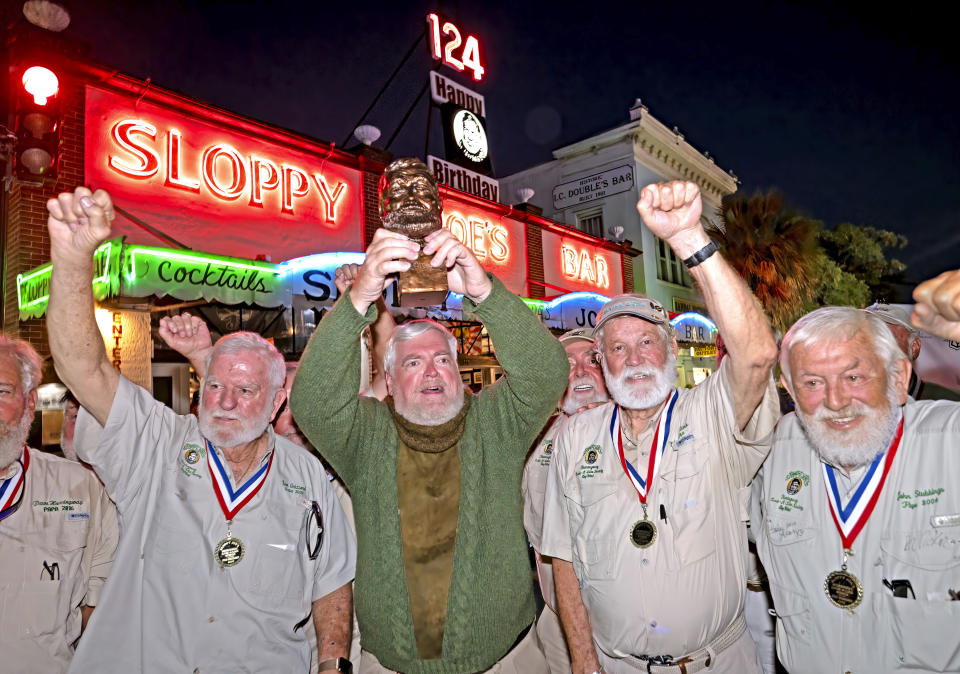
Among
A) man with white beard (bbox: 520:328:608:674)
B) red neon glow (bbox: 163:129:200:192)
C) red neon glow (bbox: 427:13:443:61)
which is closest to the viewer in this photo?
man with white beard (bbox: 520:328:608:674)

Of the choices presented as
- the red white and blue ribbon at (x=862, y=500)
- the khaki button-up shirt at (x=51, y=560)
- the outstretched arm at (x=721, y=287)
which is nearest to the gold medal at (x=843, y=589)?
the red white and blue ribbon at (x=862, y=500)

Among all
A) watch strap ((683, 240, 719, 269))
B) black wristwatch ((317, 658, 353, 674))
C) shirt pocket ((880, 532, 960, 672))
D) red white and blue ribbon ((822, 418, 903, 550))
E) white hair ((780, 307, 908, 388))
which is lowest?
black wristwatch ((317, 658, 353, 674))

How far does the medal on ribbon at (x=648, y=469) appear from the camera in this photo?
8.75 ft

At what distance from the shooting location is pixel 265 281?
7.86 meters

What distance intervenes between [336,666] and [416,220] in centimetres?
209

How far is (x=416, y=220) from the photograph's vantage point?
283 cm

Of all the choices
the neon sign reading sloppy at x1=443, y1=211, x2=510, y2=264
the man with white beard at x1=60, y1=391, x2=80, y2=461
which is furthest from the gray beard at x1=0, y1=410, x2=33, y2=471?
the neon sign reading sloppy at x1=443, y1=211, x2=510, y2=264

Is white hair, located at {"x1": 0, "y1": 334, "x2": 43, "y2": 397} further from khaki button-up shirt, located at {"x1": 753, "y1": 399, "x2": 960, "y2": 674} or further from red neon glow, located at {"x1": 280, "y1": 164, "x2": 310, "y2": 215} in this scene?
red neon glow, located at {"x1": 280, "y1": 164, "x2": 310, "y2": 215}

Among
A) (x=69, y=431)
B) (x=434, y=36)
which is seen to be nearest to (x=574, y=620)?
(x=69, y=431)

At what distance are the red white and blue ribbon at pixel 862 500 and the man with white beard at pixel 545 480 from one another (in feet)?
4.66

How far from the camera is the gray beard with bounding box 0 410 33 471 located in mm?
2680

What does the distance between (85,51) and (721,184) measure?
→ 26557 millimetres

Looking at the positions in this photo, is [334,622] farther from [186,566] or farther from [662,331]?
[662,331]

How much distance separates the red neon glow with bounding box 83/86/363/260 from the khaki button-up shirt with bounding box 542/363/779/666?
26.9 feet
